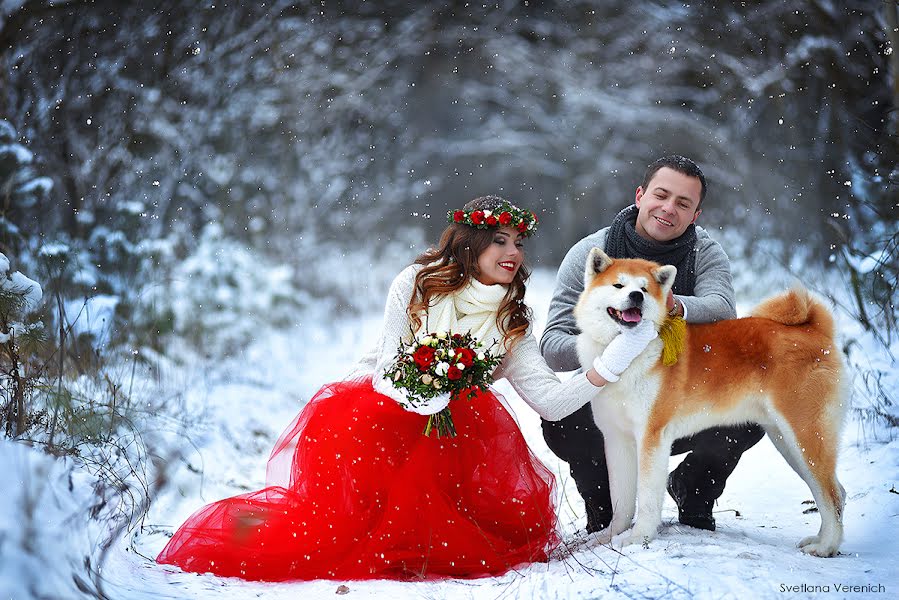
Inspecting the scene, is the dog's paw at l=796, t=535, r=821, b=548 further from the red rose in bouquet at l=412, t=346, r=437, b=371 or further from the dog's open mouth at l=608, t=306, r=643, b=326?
the red rose in bouquet at l=412, t=346, r=437, b=371

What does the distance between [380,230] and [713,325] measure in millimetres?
10390

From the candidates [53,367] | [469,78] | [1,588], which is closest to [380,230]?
[469,78]

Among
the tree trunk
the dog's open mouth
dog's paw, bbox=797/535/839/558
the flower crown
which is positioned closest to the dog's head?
the dog's open mouth

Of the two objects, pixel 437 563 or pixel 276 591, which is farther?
pixel 437 563

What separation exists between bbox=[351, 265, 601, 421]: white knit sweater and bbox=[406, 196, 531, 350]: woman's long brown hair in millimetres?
48

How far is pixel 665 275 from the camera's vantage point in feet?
8.46

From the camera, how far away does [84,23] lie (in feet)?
18.2

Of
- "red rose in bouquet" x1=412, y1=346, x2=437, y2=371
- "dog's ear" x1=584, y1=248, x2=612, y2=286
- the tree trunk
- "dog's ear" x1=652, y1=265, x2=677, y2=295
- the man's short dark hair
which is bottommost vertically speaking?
"red rose in bouquet" x1=412, y1=346, x2=437, y2=371

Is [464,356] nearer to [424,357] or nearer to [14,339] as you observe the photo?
[424,357]

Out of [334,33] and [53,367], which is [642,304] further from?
[334,33]

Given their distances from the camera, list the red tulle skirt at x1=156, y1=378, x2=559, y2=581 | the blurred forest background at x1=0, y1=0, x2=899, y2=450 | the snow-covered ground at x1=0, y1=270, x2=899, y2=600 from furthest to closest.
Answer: the blurred forest background at x1=0, y1=0, x2=899, y2=450 < the red tulle skirt at x1=156, y1=378, x2=559, y2=581 < the snow-covered ground at x1=0, y1=270, x2=899, y2=600

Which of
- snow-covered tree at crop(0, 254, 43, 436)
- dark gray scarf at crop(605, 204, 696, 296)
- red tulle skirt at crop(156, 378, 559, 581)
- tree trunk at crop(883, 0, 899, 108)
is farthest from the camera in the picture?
tree trunk at crop(883, 0, 899, 108)

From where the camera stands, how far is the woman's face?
2.88 m

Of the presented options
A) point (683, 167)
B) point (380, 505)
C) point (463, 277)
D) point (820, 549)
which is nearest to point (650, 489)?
point (820, 549)
